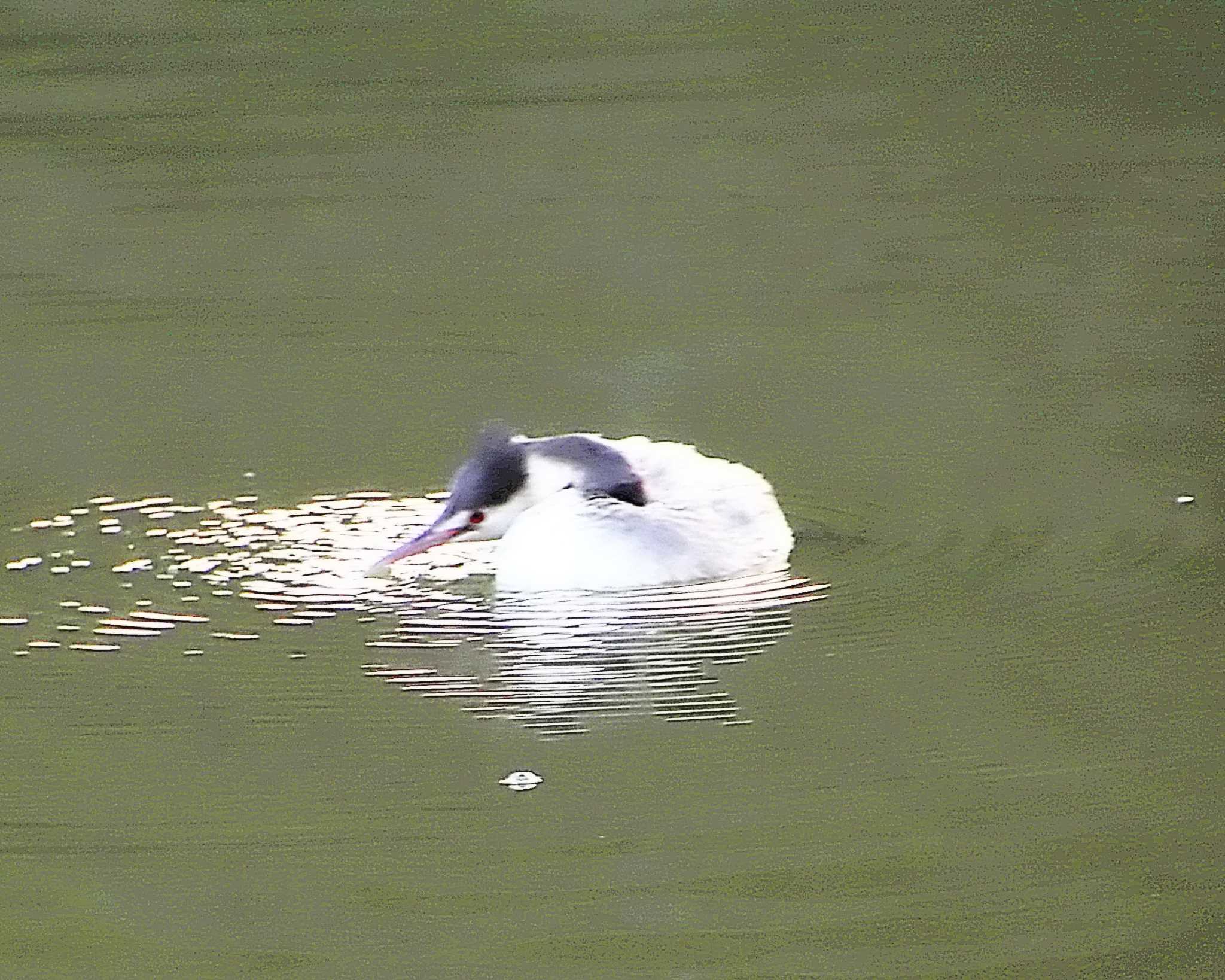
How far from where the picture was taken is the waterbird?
20.9ft

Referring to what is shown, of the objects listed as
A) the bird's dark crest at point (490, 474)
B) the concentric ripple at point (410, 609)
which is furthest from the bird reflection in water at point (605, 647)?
the bird's dark crest at point (490, 474)

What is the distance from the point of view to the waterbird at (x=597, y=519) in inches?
251

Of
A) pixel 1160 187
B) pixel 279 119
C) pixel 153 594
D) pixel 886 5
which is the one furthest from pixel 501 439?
pixel 886 5

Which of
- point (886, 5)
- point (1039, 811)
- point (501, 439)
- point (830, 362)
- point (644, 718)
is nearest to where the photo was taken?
point (1039, 811)

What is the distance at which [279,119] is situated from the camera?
11.8 metres

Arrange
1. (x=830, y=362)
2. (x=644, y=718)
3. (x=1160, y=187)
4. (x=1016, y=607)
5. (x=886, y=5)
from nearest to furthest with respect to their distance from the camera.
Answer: (x=644, y=718), (x=1016, y=607), (x=830, y=362), (x=1160, y=187), (x=886, y=5)

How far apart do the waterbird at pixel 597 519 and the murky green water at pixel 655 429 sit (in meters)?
0.19

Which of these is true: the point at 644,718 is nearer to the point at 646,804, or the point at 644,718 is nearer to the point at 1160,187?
the point at 646,804

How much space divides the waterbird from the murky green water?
19cm

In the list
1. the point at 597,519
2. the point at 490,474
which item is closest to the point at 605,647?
the point at 597,519

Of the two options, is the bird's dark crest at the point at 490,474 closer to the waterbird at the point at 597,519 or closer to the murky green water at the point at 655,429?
the waterbird at the point at 597,519

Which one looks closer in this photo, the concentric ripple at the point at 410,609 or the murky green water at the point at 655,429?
the murky green water at the point at 655,429

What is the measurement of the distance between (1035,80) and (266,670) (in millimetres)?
7352

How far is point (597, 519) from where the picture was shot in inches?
252
